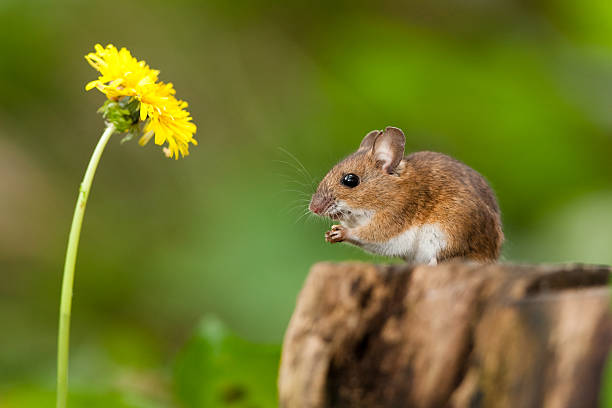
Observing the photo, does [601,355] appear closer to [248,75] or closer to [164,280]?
[164,280]

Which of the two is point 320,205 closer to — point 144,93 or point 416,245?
point 416,245

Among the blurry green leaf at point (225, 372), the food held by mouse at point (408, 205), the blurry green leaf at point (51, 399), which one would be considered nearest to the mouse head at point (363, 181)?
the food held by mouse at point (408, 205)

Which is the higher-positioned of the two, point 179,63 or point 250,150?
point 179,63

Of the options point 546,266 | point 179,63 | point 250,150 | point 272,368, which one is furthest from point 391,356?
point 179,63

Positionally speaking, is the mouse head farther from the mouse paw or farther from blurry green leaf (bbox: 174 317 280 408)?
blurry green leaf (bbox: 174 317 280 408)

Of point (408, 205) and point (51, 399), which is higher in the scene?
point (408, 205)

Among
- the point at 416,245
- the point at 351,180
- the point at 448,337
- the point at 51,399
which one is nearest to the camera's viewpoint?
the point at 448,337

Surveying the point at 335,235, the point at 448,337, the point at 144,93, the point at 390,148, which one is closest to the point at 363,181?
the point at 390,148
